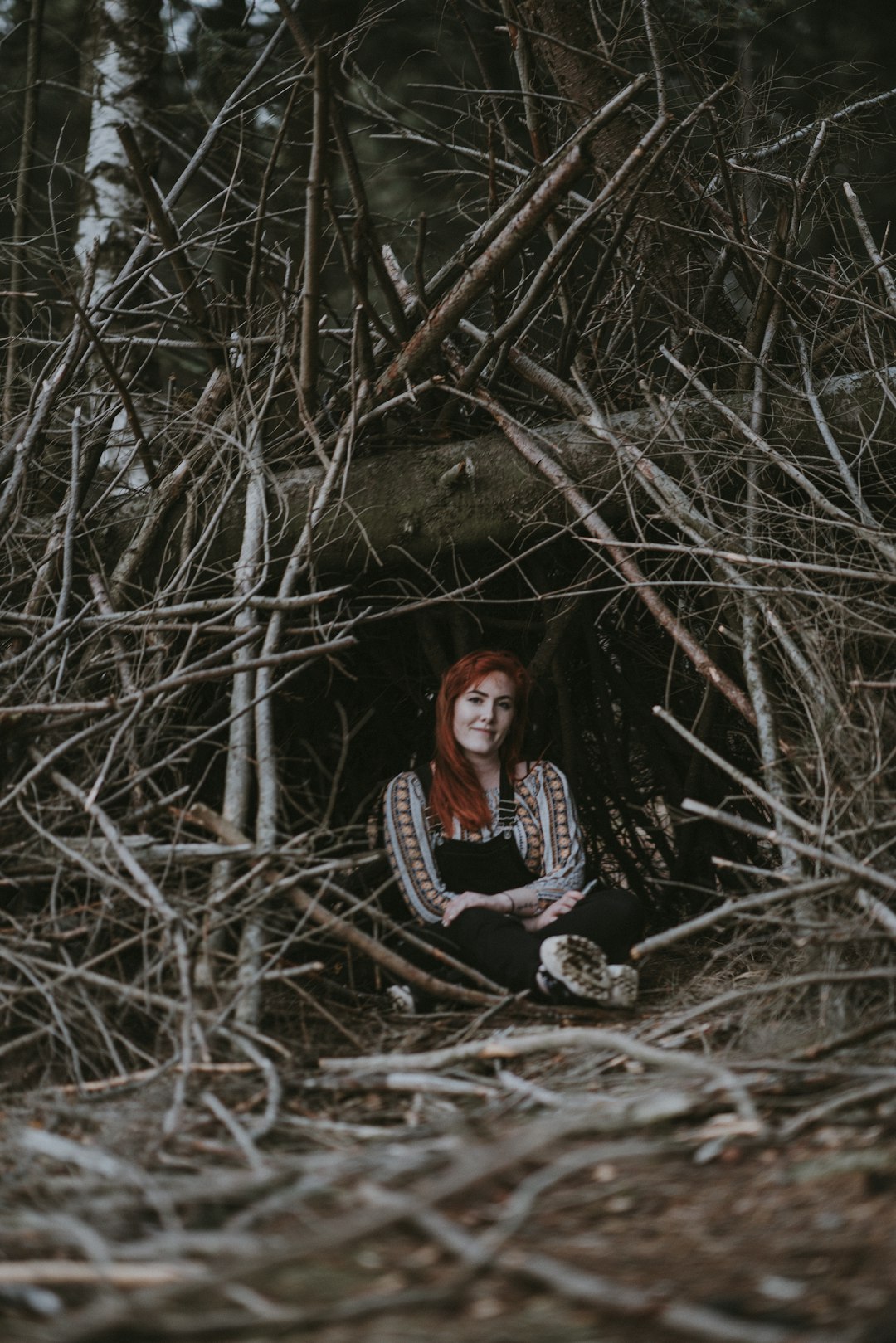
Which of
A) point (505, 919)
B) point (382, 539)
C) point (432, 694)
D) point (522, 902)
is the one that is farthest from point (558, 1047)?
point (432, 694)

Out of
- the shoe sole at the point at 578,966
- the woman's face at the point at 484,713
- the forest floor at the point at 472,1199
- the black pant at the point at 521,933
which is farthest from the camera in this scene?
the woman's face at the point at 484,713

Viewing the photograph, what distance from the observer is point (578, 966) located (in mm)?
2766

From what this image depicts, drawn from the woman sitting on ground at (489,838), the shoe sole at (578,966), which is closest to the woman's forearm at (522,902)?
the woman sitting on ground at (489,838)

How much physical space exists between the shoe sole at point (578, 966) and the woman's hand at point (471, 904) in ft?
1.25

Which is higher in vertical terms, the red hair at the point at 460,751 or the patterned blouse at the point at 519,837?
the red hair at the point at 460,751

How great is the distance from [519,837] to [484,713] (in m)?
0.40

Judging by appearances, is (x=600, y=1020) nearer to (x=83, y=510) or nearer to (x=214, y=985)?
(x=214, y=985)

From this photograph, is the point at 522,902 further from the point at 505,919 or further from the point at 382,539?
the point at 382,539

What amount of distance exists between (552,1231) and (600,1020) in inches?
48.8

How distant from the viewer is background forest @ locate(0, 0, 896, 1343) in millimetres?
1538

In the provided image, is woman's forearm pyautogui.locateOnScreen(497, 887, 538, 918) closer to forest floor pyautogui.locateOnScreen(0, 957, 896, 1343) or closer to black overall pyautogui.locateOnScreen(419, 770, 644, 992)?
black overall pyautogui.locateOnScreen(419, 770, 644, 992)

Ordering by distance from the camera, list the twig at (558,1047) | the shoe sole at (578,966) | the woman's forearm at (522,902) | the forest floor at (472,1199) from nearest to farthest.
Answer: the forest floor at (472,1199), the twig at (558,1047), the shoe sole at (578,966), the woman's forearm at (522,902)

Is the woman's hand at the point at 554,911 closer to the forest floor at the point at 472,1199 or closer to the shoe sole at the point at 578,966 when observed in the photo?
the shoe sole at the point at 578,966

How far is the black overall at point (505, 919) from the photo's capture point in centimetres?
298
